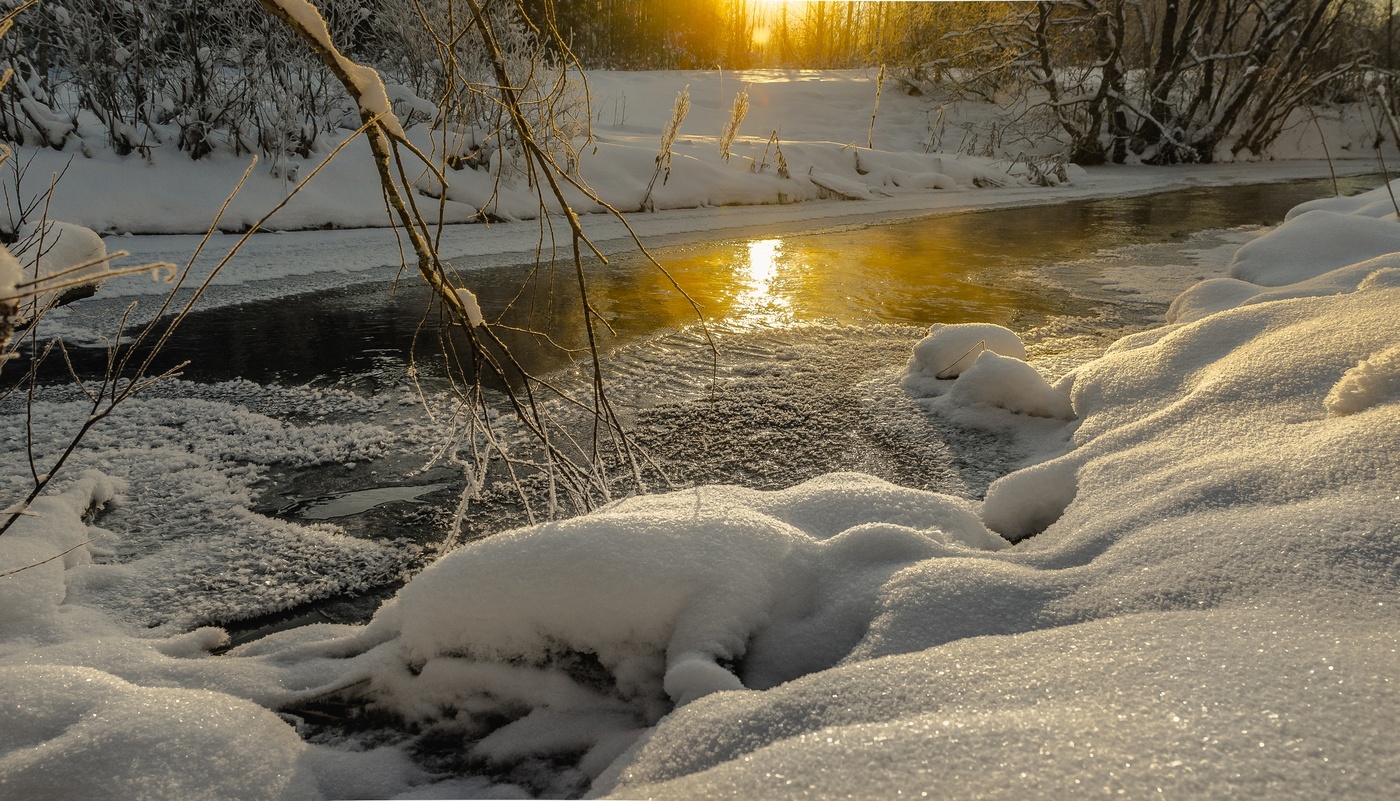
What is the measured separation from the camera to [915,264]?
21.8 ft

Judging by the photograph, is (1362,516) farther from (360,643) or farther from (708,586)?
(360,643)

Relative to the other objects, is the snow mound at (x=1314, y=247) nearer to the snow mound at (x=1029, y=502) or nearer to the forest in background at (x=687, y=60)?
the forest in background at (x=687, y=60)

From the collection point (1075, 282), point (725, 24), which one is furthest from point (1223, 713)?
point (725, 24)

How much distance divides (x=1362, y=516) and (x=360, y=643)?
2.00 m

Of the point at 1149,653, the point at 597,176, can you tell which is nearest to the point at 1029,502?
the point at 1149,653

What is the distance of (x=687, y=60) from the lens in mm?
22812

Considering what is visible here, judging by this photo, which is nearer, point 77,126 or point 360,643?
point 360,643

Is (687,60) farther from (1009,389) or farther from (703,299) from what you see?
(1009,389)

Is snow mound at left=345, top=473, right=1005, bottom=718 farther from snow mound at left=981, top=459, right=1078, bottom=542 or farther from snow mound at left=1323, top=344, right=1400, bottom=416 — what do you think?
snow mound at left=1323, top=344, right=1400, bottom=416

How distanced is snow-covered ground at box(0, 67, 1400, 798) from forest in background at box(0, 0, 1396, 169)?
101cm

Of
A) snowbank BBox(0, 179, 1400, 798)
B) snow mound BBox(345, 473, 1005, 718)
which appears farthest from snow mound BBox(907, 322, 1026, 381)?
snow mound BBox(345, 473, 1005, 718)

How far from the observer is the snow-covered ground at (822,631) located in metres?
1.05

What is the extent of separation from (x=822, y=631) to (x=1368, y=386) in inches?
59.7

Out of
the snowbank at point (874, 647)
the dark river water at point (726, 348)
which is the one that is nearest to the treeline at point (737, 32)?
the dark river water at point (726, 348)
